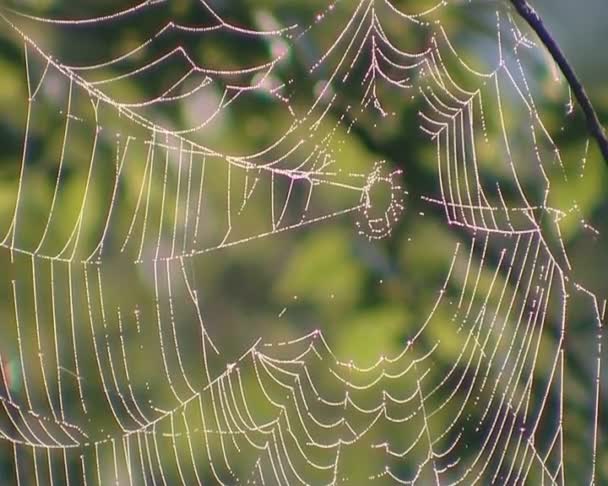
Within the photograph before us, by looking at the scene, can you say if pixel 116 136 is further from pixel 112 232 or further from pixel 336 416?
pixel 336 416

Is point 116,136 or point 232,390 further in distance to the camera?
point 232,390

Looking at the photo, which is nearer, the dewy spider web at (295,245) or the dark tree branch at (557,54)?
the dark tree branch at (557,54)

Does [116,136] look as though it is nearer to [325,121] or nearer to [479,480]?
[325,121]

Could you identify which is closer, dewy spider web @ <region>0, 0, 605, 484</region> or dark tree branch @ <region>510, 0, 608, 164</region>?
dark tree branch @ <region>510, 0, 608, 164</region>

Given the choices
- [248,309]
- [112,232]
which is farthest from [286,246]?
[112,232]

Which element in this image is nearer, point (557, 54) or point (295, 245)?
point (557, 54)

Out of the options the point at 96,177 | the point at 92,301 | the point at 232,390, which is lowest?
the point at 232,390

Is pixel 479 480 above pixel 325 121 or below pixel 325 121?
below
